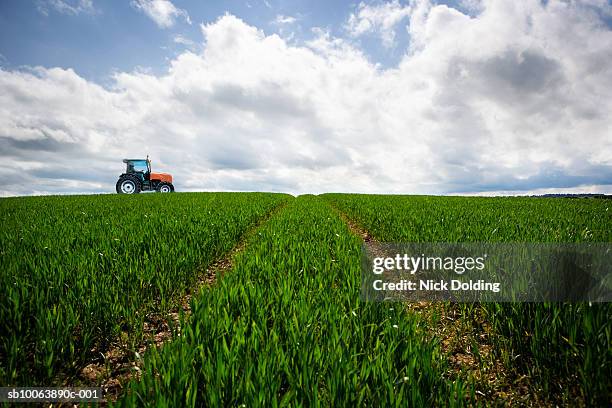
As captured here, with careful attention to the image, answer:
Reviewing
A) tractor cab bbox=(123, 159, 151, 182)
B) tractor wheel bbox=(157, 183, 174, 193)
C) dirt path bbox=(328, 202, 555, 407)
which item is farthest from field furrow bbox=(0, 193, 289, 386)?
tractor wheel bbox=(157, 183, 174, 193)

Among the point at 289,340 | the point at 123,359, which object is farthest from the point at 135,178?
the point at 289,340

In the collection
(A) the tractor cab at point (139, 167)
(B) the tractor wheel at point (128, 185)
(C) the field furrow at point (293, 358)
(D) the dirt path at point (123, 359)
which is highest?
(A) the tractor cab at point (139, 167)

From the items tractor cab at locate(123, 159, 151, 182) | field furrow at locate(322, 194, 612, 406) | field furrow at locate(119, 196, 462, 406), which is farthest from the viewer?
tractor cab at locate(123, 159, 151, 182)

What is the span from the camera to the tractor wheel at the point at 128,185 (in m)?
26.9

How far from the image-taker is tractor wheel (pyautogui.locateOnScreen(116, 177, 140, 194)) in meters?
26.9

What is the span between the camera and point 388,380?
2.02 metres

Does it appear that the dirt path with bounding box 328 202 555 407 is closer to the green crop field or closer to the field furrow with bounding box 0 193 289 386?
the green crop field

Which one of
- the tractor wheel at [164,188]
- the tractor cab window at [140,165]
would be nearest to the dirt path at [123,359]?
the tractor cab window at [140,165]

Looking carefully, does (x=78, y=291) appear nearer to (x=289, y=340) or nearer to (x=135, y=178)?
(x=289, y=340)

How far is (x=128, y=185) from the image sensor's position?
27328 mm

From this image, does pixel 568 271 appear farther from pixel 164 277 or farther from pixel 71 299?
pixel 71 299

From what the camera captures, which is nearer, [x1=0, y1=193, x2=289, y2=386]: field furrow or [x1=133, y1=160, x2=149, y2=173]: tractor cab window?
[x1=0, y1=193, x2=289, y2=386]: field furrow

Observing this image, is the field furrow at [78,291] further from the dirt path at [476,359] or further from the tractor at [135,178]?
the tractor at [135,178]

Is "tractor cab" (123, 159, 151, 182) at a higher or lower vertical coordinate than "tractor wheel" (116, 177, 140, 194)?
higher
